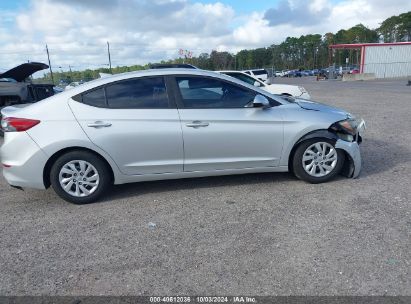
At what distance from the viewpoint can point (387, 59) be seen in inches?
1610

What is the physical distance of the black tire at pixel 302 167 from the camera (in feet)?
15.0

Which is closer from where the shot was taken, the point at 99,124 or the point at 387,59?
the point at 99,124

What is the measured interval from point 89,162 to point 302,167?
2.78 m

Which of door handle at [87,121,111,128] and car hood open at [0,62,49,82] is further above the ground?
car hood open at [0,62,49,82]

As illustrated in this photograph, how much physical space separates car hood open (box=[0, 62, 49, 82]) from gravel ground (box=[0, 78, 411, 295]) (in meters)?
6.21

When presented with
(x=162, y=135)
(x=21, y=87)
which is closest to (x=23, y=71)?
(x=21, y=87)

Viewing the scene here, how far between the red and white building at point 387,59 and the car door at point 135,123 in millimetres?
41836

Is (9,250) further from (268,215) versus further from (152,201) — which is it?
(268,215)

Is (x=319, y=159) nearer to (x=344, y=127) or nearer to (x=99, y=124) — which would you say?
(x=344, y=127)

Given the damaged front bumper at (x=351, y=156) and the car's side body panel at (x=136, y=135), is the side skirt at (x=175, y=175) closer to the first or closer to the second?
the car's side body panel at (x=136, y=135)

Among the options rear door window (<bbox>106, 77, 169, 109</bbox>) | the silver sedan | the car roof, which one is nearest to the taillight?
the silver sedan

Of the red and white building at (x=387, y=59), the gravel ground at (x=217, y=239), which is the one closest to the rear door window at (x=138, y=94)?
the gravel ground at (x=217, y=239)

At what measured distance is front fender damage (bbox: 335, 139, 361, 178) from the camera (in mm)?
4609

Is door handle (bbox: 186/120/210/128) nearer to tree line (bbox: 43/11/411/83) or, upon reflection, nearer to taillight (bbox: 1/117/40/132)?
taillight (bbox: 1/117/40/132)
